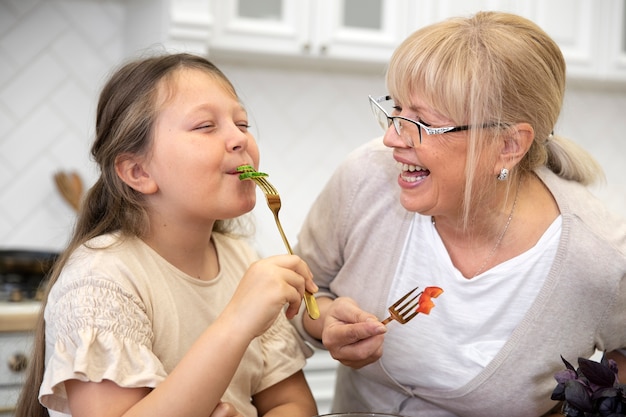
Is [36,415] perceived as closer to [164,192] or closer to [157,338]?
[157,338]

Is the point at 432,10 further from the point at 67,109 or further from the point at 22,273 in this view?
the point at 22,273

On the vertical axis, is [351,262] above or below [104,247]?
below

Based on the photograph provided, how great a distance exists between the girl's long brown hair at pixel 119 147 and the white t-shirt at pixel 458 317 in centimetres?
50

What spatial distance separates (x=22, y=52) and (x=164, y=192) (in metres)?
1.60

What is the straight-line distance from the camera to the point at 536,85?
131cm

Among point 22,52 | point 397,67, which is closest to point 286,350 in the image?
point 397,67

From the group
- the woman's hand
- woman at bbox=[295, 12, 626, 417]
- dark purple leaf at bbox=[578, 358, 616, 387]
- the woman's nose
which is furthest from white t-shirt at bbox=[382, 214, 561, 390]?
dark purple leaf at bbox=[578, 358, 616, 387]

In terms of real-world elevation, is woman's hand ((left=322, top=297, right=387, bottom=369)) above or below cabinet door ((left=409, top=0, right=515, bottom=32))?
below

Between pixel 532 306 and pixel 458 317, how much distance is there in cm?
13

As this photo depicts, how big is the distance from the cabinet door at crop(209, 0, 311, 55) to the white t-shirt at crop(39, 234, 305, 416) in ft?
4.44

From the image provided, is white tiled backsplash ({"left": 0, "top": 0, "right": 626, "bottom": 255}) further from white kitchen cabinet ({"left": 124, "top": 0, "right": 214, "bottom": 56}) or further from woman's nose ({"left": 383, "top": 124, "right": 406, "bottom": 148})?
woman's nose ({"left": 383, "top": 124, "right": 406, "bottom": 148})

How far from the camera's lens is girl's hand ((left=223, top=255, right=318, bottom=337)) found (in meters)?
1.08

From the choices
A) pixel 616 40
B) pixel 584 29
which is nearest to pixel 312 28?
pixel 584 29

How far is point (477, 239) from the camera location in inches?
56.6
